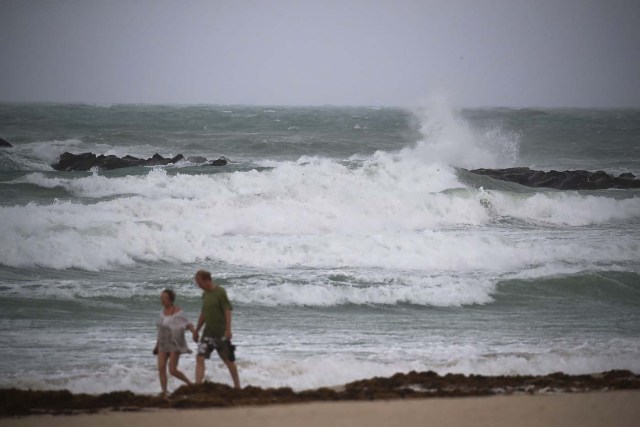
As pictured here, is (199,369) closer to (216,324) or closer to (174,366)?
(174,366)

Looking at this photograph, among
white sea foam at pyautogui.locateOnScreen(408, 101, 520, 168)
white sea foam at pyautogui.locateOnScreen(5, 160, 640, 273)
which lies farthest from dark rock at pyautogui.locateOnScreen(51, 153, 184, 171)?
white sea foam at pyautogui.locateOnScreen(408, 101, 520, 168)

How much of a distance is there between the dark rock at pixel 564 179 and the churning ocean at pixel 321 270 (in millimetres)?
1280

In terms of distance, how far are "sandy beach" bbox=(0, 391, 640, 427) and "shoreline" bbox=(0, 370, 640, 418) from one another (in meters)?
0.16

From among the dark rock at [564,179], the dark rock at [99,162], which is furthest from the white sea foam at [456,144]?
the dark rock at [99,162]

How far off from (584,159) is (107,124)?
28.8 m

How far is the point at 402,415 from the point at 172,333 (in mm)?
2284

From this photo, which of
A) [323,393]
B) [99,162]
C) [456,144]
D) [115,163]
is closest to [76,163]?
[99,162]

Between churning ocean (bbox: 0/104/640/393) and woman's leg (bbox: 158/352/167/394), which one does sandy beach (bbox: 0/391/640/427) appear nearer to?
woman's leg (bbox: 158/352/167/394)

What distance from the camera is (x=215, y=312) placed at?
7.18 meters

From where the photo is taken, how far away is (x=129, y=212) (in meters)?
19.6

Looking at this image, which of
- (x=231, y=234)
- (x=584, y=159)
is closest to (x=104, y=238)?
(x=231, y=234)

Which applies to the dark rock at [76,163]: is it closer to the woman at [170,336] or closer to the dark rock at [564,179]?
the dark rock at [564,179]

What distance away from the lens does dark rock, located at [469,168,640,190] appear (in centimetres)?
2767

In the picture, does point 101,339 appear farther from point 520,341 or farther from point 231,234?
point 231,234
